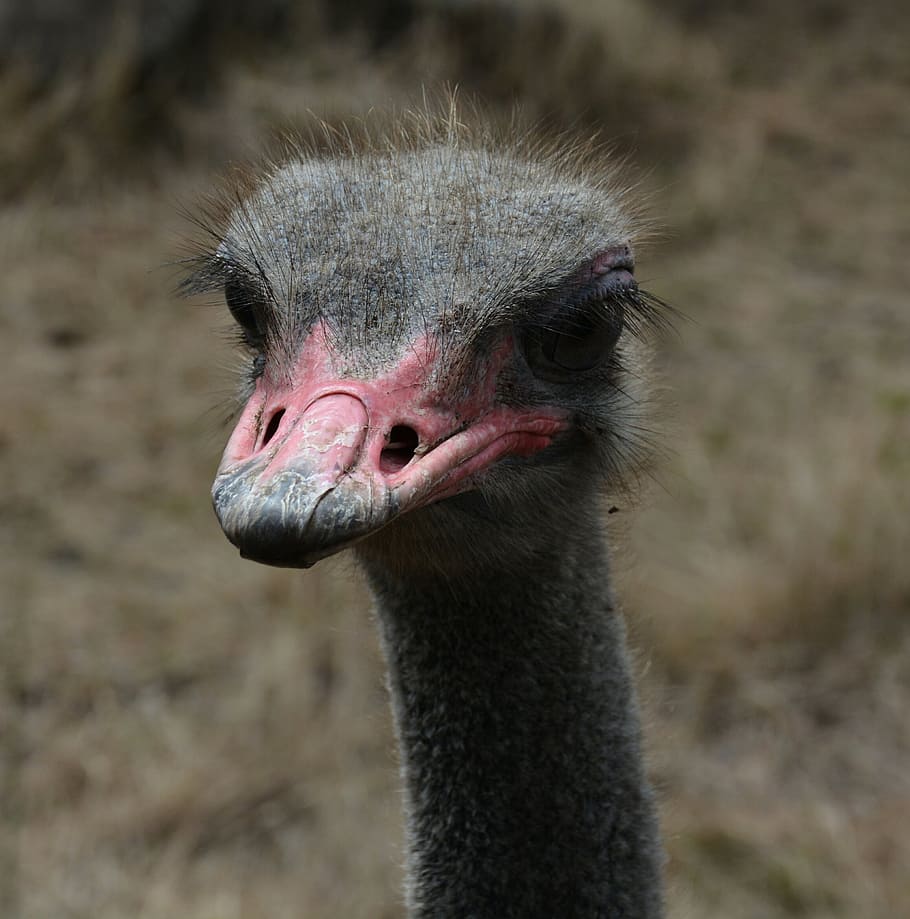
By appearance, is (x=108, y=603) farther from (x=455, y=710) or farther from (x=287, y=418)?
(x=287, y=418)

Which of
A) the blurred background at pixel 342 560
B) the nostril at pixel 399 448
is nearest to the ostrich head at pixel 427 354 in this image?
the nostril at pixel 399 448

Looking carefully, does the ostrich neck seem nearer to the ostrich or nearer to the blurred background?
the ostrich

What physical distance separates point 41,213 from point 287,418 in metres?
4.54

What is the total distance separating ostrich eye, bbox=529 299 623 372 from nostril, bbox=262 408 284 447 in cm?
33

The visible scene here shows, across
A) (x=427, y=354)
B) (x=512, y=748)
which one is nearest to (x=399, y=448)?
(x=427, y=354)

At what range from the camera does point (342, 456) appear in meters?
1.15

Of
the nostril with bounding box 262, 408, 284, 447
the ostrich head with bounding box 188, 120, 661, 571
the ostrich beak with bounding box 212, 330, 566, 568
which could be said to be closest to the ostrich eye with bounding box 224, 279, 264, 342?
the ostrich head with bounding box 188, 120, 661, 571

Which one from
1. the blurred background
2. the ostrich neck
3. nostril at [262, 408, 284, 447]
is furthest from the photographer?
the blurred background

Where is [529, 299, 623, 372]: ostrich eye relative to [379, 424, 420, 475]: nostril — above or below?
above

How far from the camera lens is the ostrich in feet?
4.30

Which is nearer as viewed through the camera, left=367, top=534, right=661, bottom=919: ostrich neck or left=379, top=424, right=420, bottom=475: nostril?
left=379, top=424, right=420, bottom=475: nostril

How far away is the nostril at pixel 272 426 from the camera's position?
1.24 m

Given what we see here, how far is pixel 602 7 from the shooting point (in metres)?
6.68

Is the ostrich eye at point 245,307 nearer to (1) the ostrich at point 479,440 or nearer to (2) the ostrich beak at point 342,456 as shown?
(1) the ostrich at point 479,440
